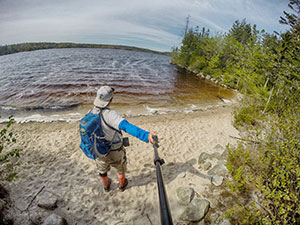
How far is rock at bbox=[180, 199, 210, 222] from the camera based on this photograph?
10.3 ft

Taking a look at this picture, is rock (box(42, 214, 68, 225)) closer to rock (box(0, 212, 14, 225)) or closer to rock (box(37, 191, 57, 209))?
rock (box(37, 191, 57, 209))

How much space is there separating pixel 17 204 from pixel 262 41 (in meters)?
20.3

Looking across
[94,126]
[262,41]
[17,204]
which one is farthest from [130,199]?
[262,41]

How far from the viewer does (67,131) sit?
7.74 meters

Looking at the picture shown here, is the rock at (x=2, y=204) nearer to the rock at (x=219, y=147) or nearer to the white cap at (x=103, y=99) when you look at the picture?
the white cap at (x=103, y=99)

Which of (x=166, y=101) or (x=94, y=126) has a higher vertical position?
(x=94, y=126)

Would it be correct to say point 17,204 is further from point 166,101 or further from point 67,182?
point 166,101

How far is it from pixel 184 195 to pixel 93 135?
9.23ft

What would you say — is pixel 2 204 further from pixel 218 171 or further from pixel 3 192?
pixel 218 171

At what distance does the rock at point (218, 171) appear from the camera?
14.1 ft

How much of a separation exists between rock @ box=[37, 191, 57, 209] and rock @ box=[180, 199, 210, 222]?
10.4 feet

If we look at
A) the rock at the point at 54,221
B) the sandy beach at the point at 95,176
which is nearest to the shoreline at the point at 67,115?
the sandy beach at the point at 95,176

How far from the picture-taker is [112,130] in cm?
303

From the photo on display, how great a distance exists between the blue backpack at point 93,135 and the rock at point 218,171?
3300 millimetres
